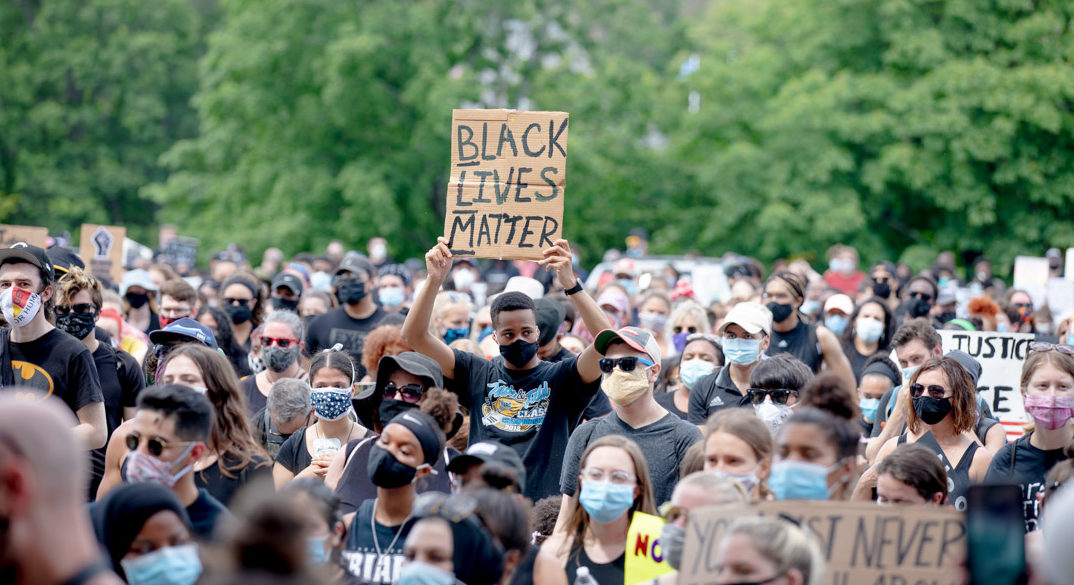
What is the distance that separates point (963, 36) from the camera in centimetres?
2619

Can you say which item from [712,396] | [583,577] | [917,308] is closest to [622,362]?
[583,577]

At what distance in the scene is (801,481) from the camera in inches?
158

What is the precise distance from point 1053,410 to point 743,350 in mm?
2223

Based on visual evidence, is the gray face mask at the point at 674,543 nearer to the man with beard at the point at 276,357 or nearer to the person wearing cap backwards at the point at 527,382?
the person wearing cap backwards at the point at 527,382

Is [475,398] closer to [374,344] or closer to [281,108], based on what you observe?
[374,344]

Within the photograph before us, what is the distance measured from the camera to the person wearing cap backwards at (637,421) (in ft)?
18.5

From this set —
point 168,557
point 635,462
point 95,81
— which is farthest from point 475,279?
point 95,81

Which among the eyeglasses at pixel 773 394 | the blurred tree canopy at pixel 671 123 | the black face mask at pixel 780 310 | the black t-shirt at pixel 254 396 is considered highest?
the blurred tree canopy at pixel 671 123

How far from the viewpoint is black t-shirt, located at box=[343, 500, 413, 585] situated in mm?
4367

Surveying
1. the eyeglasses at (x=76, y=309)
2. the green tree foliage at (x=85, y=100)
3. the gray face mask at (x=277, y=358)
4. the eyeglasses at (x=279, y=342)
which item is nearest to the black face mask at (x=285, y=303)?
the eyeglasses at (x=279, y=342)

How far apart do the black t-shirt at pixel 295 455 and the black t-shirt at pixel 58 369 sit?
99 cm

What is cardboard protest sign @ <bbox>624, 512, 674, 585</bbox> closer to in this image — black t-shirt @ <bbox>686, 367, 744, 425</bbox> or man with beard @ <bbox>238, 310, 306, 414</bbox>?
black t-shirt @ <bbox>686, 367, 744, 425</bbox>

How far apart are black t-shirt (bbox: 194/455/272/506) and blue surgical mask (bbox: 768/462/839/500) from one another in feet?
7.26

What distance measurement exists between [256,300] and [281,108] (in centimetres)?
1942
